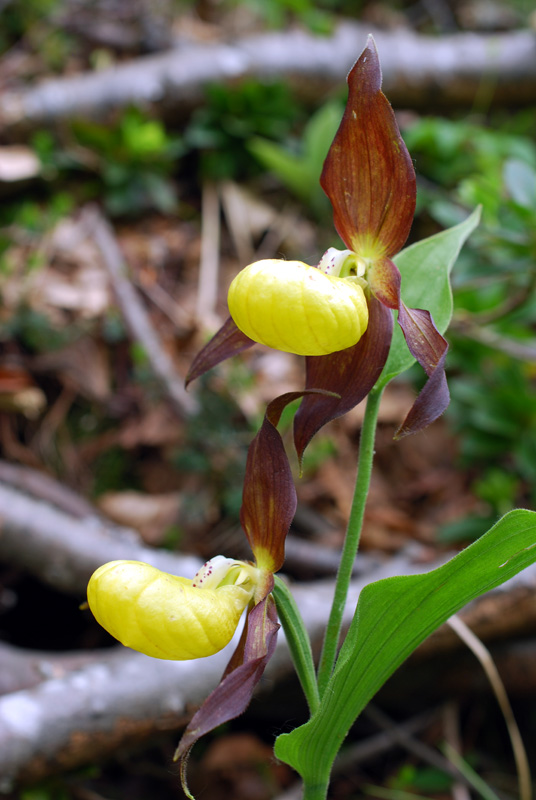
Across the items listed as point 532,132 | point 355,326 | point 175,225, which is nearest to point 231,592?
point 355,326

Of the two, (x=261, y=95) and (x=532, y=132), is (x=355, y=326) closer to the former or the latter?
(x=261, y=95)

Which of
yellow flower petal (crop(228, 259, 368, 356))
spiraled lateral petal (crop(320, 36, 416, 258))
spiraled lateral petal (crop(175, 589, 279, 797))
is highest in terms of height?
spiraled lateral petal (crop(320, 36, 416, 258))

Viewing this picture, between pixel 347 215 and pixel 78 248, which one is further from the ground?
pixel 347 215

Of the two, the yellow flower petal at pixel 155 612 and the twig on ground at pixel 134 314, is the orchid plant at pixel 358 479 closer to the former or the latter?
the yellow flower petal at pixel 155 612

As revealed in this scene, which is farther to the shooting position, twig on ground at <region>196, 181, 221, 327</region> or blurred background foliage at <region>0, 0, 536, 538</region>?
twig on ground at <region>196, 181, 221, 327</region>

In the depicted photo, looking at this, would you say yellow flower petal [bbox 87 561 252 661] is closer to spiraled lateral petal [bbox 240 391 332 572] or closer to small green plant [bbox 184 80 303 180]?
spiraled lateral petal [bbox 240 391 332 572]

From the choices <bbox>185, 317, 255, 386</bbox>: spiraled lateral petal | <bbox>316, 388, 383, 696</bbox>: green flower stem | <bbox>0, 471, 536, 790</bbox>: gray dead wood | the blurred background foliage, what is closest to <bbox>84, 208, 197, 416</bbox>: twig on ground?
the blurred background foliage
